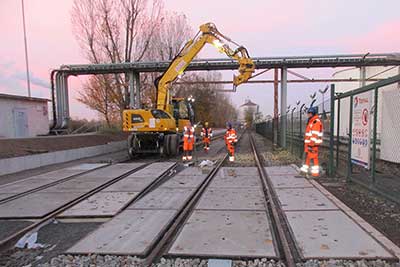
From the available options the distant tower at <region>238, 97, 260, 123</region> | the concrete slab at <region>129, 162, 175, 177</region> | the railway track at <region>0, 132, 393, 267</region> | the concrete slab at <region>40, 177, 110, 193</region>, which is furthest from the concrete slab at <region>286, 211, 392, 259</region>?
the distant tower at <region>238, 97, 260, 123</region>

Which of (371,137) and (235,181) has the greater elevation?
(371,137)

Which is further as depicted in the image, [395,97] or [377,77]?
[377,77]

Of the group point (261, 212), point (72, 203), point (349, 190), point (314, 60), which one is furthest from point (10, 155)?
point (314, 60)

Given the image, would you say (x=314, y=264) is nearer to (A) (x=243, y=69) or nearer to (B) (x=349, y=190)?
(B) (x=349, y=190)

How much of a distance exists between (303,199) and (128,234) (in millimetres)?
3766

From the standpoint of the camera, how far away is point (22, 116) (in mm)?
19766

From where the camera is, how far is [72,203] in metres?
6.45

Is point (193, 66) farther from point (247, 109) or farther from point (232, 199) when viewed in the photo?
point (247, 109)

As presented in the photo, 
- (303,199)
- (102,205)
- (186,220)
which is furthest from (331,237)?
(102,205)

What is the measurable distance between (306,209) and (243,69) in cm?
1076

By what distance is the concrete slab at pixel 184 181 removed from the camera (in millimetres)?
8009

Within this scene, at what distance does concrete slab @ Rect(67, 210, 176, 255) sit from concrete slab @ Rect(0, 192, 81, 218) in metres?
1.75

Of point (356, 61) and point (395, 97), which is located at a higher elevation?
point (356, 61)

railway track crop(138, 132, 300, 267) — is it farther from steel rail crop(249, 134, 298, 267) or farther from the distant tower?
the distant tower
